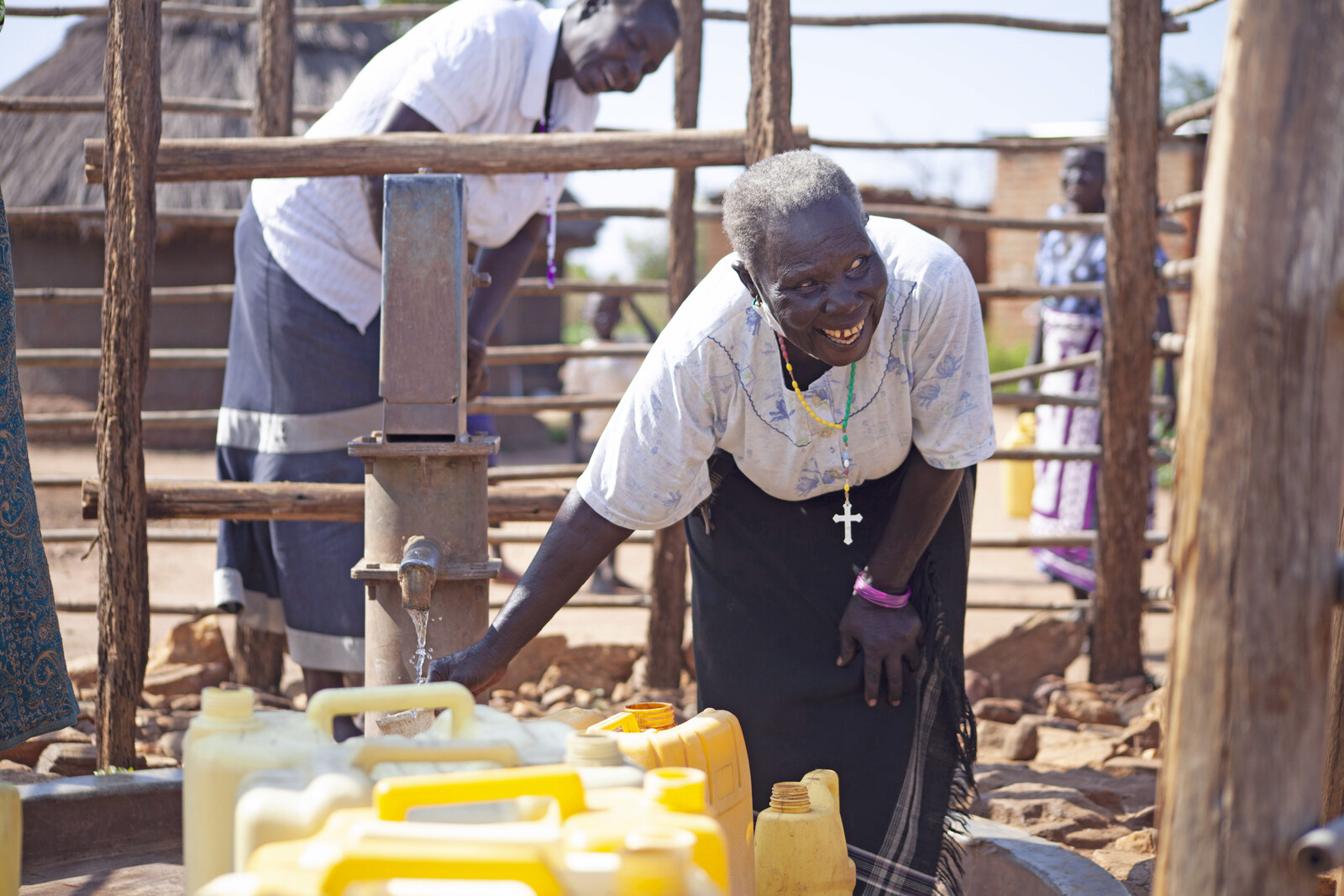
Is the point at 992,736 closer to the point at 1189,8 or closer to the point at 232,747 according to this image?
the point at 1189,8

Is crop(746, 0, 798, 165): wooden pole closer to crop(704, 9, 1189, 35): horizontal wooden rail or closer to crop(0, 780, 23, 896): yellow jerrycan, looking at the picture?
crop(704, 9, 1189, 35): horizontal wooden rail

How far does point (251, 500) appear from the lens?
319 cm

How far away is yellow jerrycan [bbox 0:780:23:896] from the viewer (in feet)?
4.92

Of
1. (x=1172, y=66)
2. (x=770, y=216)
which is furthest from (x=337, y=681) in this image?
(x=1172, y=66)

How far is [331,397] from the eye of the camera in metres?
3.29

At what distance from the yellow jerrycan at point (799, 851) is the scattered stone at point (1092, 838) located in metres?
1.29

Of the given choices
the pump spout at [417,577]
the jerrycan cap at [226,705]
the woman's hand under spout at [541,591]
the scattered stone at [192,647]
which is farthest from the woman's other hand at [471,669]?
the scattered stone at [192,647]

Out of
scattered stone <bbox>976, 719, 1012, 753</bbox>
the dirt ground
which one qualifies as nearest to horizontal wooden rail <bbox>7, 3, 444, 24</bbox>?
the dirt ground

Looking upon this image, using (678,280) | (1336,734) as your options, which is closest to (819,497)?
(1336,734)

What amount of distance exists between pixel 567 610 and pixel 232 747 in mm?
4722

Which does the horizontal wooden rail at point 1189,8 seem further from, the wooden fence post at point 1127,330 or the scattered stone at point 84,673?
the scattered stone at point 84,673

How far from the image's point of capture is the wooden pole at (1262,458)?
1225 millimetres

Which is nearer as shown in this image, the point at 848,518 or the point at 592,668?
the point at 848,518

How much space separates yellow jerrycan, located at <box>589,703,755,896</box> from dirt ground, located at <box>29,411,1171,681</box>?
2905 millimetres
